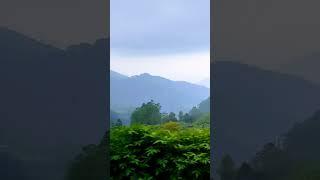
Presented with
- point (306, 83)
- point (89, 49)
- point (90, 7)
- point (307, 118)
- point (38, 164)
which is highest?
point (90, 7)

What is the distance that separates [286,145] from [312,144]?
0.31 meters

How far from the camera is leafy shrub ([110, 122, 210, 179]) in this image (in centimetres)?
653

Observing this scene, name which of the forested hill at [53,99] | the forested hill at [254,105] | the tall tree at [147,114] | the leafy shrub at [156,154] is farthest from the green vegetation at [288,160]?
the tall tree at [147,114]

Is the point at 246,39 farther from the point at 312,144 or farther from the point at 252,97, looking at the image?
the point at 312,144

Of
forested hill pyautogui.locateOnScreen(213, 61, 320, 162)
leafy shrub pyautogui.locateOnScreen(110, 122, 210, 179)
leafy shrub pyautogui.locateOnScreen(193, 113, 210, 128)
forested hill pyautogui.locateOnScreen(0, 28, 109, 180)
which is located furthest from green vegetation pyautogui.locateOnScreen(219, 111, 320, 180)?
forested hill pyautogui.locateOnScreen(0, 28, 109, 180)

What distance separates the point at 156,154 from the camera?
662cm

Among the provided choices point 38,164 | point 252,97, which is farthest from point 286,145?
point 38,164

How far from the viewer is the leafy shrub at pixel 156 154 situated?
6.53 metres

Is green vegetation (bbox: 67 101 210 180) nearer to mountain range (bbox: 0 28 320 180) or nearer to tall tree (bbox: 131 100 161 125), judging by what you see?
mountain range (bbox: 0 28 320 180)

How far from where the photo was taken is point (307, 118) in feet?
20.1

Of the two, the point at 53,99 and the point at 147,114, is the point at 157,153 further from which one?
the point at 53,99

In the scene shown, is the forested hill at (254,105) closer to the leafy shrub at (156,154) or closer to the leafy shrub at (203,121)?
the leafy shrub at (156,154)

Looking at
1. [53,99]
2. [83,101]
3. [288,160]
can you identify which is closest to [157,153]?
[83,101]

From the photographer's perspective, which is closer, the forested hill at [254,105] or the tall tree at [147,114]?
the forested hill at [254,105]
